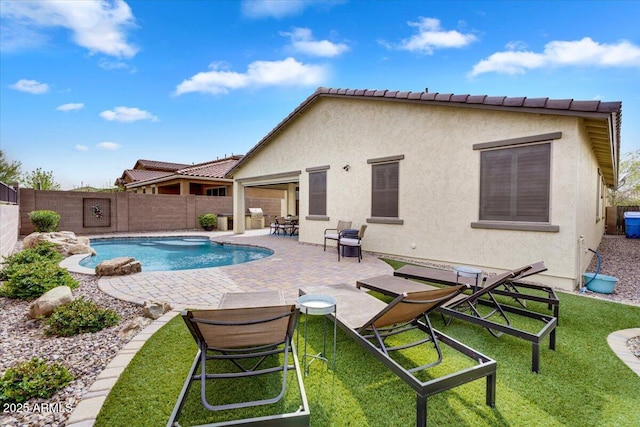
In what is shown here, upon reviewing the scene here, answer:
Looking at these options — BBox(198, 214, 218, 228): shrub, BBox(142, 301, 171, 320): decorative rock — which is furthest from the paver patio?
BBox(198, 214, 218, 228): shrub

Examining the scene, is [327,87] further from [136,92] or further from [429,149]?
[136,92]

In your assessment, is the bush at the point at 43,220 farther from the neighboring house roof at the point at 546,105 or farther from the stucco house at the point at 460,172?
the neighboring house roof at the point at 546,105

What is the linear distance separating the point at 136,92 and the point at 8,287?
1563 cm

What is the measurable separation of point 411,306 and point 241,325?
1.59 meters

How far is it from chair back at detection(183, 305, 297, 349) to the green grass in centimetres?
54

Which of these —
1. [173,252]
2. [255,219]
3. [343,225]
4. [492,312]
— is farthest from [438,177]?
[255,219]

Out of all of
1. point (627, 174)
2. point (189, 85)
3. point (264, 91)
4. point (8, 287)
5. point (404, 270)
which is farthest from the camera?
point (627, 174)

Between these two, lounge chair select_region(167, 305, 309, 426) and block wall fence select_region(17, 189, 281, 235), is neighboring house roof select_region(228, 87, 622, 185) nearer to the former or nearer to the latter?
lounge chair select_region(167, 305, 309, 426)

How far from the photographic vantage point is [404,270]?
6.15m

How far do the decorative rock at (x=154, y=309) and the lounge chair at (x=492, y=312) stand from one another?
316 cm

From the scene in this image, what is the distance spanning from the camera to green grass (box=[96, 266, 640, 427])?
8.13 feet

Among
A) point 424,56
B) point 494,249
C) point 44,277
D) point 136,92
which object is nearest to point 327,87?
point 424,56

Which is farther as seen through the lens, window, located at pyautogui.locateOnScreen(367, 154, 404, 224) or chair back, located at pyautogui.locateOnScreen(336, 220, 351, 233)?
chair back, located at pyautogui.locateOnScreen(336, 220, 351, 233)

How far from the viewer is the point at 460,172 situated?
813 cm
